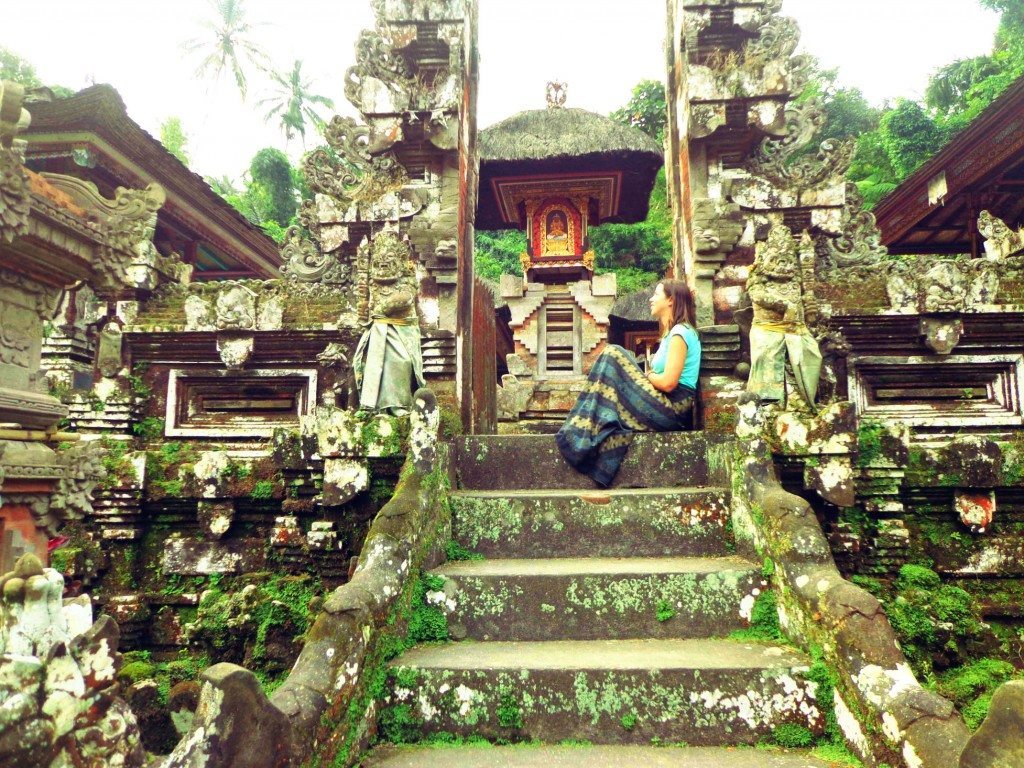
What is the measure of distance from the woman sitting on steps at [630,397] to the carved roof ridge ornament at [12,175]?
3.46 metres

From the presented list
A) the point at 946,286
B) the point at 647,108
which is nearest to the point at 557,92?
the point at 647,108

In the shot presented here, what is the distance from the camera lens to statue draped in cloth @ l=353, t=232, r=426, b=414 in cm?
478

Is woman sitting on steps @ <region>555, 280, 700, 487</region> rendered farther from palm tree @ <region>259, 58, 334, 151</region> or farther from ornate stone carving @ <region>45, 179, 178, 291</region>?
palm tree @ <region>259, 58, 334, 151</region>

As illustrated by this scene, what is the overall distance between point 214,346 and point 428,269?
82.1 inches

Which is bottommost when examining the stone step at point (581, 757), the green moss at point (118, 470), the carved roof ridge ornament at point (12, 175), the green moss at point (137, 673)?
the green moss at point (137, 673)

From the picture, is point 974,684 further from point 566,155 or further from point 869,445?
point 566,155

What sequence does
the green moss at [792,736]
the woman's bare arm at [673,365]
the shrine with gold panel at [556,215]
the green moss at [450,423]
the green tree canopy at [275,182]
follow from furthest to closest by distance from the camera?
the green tree canopy at [275,182] → the shrine with gold panel at [556,215] → the green moss at [450,423] → the woman's bare arm at [673,365] → the green moss at [792,736]

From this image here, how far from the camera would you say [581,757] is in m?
2.76

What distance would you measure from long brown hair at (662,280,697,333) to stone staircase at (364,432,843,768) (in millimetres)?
975

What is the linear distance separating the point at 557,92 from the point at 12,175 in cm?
1265

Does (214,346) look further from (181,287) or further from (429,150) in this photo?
(429,150)

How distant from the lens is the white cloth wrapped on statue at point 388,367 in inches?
188

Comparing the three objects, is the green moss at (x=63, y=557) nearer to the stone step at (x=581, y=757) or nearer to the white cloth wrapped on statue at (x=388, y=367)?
the white cloth wrapped on statue at (x=388, y=367)

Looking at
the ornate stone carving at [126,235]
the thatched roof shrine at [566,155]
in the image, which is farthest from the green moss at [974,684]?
the thatched roof shrine at [566,155]
